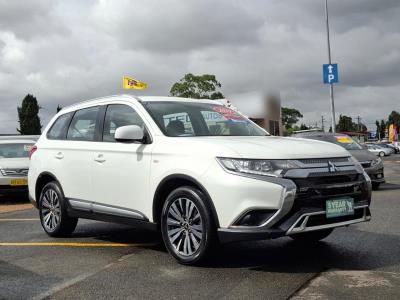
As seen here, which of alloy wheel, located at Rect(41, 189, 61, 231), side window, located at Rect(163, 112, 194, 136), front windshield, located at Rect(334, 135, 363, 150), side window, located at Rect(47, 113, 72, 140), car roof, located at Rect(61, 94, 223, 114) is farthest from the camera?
front windshield, located at Rect(334, 135, 363, 150)

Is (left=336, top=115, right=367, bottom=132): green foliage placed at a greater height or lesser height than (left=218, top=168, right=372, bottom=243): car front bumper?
greater

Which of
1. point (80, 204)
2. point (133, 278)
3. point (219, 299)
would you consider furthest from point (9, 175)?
point (219, 299)

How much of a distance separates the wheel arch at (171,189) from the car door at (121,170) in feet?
0.35

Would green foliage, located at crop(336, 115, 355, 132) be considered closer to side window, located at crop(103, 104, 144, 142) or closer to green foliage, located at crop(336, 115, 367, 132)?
green foliage, located at crop(336, 115, 367, 132)

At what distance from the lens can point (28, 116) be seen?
76.1 metres

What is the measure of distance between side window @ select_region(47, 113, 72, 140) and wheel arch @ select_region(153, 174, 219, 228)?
2.28 meters

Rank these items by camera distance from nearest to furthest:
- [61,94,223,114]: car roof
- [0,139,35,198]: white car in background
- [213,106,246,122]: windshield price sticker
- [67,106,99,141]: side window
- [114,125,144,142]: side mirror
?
1. [114,125,144,142]: side mirror
2. [61,94,223,114]: car roof
3. [213,106,246,122]: windshield price sticker
4. [67,106,99,141]: side window
5. [0,139,35,198]: white car in background

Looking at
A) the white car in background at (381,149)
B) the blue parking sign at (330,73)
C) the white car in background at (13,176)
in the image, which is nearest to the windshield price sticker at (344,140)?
the white car in background at (13,176)

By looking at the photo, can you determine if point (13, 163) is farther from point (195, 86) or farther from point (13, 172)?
point (195, 86)

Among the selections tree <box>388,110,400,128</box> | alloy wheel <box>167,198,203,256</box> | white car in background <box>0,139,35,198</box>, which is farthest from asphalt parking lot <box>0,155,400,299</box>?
tree <box>388,110,400,128</box>

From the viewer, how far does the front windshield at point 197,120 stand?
19.1 ft

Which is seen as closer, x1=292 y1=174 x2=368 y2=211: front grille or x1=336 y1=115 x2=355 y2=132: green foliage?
x1=292 y1=174 x2=368 y2=211: front grille

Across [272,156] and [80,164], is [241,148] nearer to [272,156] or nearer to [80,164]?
[272,156]

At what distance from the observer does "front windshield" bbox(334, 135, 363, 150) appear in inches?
540
